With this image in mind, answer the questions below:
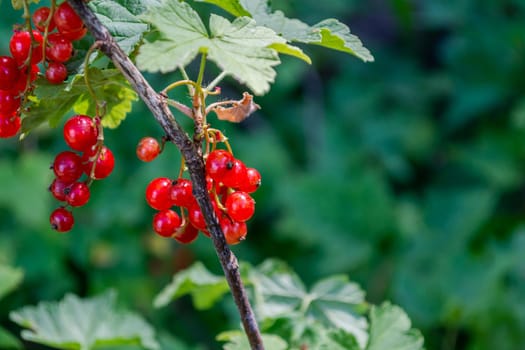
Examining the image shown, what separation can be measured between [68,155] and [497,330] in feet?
6.81

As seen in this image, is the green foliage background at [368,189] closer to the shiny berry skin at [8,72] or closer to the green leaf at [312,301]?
the green leaf at [312,301]

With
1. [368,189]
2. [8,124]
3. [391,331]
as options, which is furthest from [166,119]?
[368,189]

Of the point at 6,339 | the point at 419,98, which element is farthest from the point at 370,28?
the point at 6,339

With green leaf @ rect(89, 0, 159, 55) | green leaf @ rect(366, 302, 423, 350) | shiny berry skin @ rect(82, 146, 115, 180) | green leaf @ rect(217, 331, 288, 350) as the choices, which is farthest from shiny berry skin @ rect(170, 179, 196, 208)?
green leaf @ rect(366, 302, 423, 350)

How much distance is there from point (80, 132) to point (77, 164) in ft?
0.19

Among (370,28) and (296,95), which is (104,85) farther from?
(370,28)

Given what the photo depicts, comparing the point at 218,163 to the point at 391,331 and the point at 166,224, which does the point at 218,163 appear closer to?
the point at 166,224

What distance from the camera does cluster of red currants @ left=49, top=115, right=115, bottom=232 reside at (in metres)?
1.00

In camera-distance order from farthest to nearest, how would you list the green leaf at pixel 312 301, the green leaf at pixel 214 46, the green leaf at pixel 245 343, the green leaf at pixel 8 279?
1. the green leaf at pixel 8 279
2. the green leaf at pixel 312 301
3. the green leaf at pixel 245 343
4. the green leaf at pixel 214 46

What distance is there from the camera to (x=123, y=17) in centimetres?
105

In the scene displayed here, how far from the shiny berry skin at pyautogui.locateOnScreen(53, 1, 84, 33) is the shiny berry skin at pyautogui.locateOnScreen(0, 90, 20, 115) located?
0.51ft

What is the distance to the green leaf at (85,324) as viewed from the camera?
1.50 metres

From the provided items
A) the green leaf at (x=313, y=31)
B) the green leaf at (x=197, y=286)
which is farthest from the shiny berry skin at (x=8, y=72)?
the green leaf at (x=197, y=286)

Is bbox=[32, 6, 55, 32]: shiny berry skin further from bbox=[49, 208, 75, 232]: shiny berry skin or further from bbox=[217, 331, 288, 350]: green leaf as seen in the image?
bbox=[217, 331, 288, 350]: green leaf
